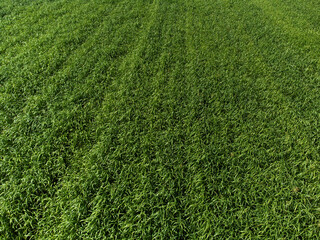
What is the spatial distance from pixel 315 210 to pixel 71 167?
3633mm

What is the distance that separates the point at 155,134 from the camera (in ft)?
10.7

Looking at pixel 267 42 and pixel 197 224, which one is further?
pixel 267 42

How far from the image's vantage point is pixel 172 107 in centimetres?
371

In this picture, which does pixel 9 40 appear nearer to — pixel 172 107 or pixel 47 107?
pixel 47 107

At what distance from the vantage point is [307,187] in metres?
2.64

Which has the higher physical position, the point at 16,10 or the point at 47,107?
the point at 16,10

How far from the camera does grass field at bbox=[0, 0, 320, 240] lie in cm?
226

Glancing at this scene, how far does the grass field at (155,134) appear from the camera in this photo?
2.26m

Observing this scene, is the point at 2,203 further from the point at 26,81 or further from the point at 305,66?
the point at 305,66

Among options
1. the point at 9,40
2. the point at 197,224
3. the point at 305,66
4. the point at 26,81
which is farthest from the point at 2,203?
the point at 305,66

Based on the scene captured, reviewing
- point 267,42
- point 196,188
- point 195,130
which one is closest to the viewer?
point 196,188

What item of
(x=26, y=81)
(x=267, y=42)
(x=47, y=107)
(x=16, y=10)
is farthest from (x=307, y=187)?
(x=16, y=10)

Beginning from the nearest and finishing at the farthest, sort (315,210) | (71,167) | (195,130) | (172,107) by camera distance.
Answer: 1. (315,210)
2. (71,167)
3. (195,130)
4. (172,107)

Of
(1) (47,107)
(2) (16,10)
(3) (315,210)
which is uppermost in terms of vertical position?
(2) (16,10)
